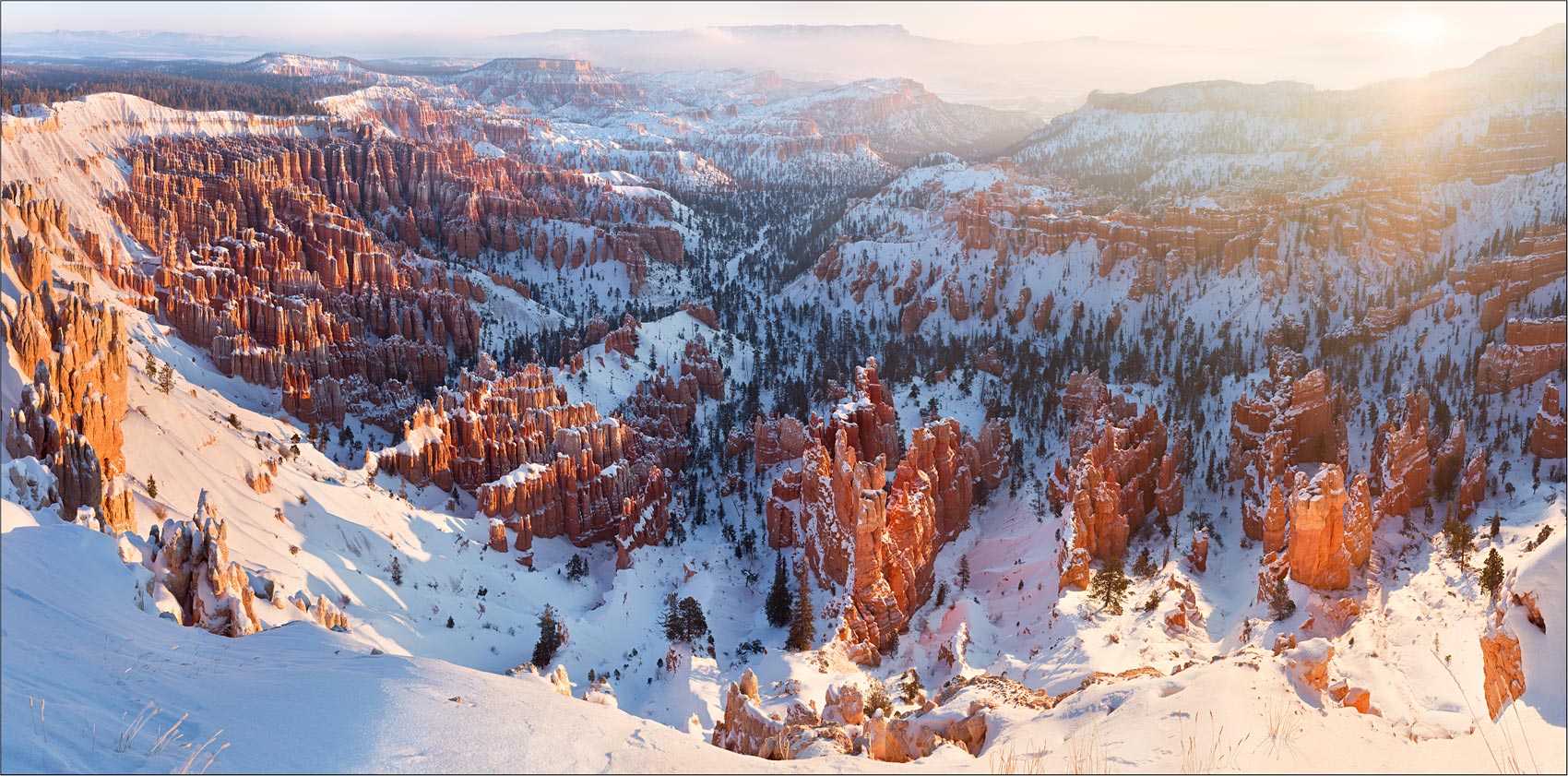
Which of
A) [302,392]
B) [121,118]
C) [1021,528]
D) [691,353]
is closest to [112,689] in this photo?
[1021,528]

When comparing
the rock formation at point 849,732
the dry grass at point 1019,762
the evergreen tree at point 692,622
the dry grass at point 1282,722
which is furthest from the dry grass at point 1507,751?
the evergreen tree at point 692,622

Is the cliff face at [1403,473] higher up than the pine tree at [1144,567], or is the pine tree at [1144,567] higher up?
the cliff face at [1403,473]

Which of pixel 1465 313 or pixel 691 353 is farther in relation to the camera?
pixel 691 353

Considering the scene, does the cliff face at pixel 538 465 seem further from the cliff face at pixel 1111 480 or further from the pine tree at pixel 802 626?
the cliff face at pixel 1111 480

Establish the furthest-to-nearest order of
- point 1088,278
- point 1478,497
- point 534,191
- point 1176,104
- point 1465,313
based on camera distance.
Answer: point 1176,104
point 534,191
point 1088,278
point 1465,313
point 1478,497

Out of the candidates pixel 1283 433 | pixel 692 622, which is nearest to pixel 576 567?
pixel 692 622

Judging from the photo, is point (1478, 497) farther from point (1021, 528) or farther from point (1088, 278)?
point (1088, 278)

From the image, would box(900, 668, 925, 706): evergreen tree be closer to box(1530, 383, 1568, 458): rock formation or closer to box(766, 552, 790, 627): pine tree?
box(766, 552, 790, 627): pine tree
